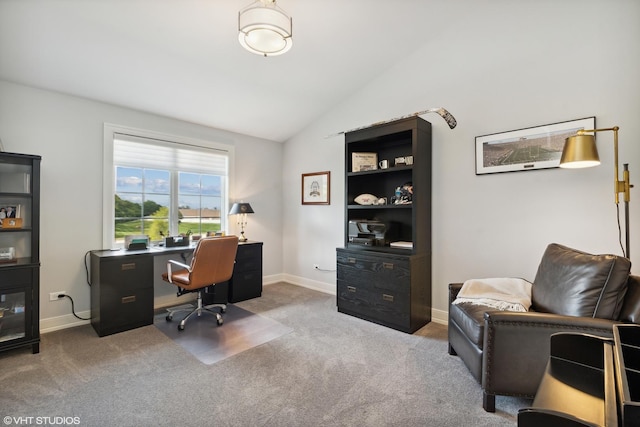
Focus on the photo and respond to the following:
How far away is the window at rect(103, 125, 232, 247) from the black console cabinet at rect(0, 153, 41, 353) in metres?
0.77

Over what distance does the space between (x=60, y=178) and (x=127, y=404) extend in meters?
2.41

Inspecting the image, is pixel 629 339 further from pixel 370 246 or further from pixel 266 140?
pixel 266 140

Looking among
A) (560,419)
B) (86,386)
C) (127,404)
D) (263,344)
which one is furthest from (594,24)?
(86,386)

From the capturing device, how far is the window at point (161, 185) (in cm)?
337

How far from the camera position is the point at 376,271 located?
A: 10.2 ft

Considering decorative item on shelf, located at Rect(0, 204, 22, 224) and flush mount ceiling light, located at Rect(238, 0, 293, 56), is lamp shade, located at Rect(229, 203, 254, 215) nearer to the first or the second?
decorative item on shelf, located at Rect(0, 204, 22, 224)

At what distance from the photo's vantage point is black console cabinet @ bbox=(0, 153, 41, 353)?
2363 mm

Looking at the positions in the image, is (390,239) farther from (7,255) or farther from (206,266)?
(7,255)

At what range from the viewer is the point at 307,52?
10.1ft

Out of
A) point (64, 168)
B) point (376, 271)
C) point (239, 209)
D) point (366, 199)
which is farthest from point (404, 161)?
point (64, 168)

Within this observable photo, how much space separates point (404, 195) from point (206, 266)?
7.39 feet

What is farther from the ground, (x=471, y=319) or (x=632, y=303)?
(x=632, y=303)

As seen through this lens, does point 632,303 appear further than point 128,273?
No

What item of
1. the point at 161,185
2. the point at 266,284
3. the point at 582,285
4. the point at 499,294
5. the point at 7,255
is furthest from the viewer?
the point at 266,284
